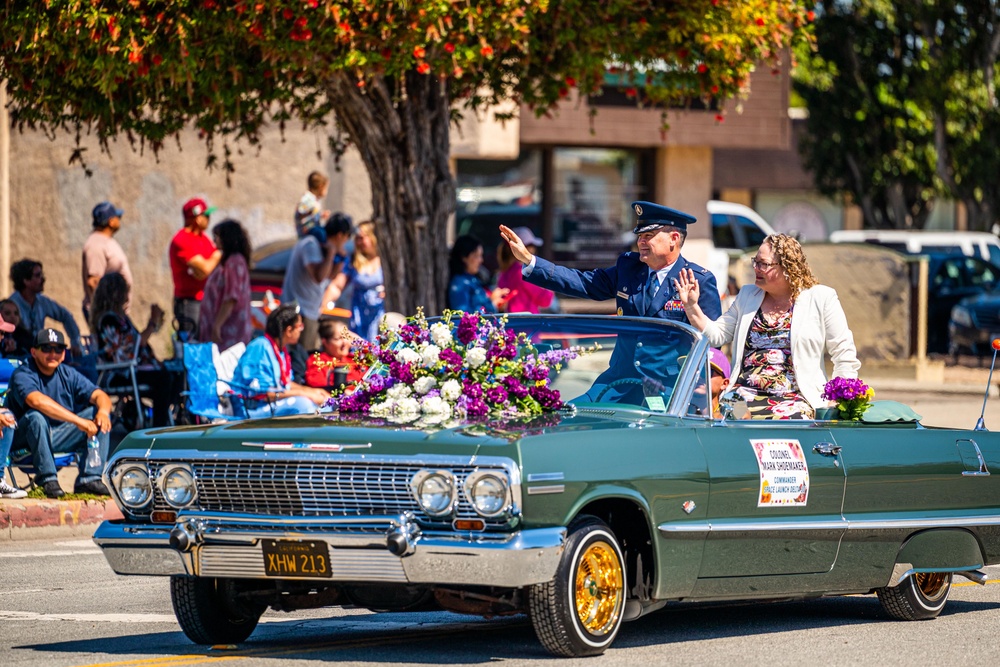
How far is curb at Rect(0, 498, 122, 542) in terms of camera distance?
11094 mm

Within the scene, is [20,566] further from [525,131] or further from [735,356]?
[525,131]

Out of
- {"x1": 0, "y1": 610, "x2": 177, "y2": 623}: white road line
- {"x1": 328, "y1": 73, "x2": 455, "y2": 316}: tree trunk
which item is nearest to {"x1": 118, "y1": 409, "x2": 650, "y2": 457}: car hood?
{"x1": 0, "y1": 610, "x2": 177, "y2": 623}: white road line

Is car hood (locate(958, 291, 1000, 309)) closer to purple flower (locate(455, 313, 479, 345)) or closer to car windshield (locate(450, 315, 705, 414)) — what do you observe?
car windshield (locate(450, 315, 705, 414))

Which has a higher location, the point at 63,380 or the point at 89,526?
the point at 63,380

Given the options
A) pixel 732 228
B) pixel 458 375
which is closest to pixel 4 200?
pixel 732 228

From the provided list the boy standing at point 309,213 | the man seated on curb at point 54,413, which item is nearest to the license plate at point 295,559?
the man seated on curb at point 54,413

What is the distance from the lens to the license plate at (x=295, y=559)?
6297 mm

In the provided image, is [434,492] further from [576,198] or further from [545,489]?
[576,198]

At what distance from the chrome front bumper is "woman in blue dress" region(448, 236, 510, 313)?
25.9 ft

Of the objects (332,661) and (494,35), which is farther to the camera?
(494,35)

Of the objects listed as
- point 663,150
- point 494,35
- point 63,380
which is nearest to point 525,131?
point 663,150

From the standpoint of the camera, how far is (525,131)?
84.1 feet

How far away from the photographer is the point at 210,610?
23.2 feet

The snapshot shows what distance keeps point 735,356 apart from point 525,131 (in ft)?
57.2
